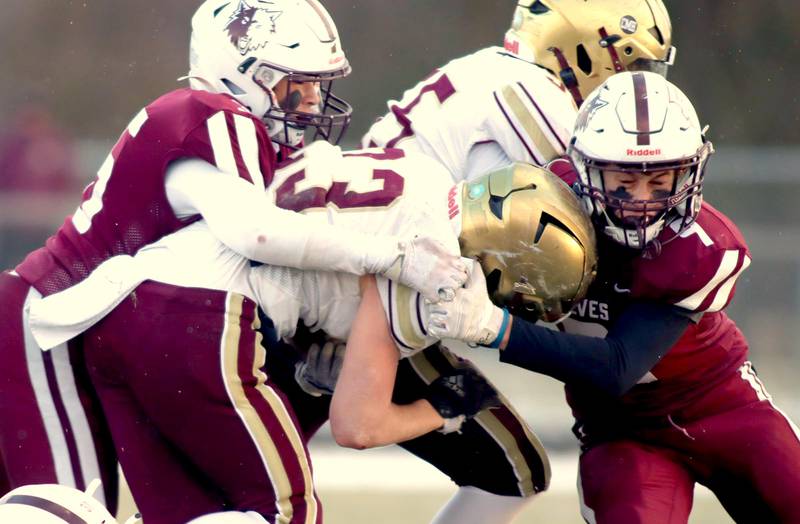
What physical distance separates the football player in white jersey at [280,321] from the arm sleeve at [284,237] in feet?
0.20

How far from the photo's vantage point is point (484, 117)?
3559mm

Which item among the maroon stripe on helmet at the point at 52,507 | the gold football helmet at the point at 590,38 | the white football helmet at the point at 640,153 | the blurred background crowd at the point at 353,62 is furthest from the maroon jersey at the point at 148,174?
the blurred background crowd at the point at 353,62

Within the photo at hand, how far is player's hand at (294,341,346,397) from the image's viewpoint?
3.13 meters

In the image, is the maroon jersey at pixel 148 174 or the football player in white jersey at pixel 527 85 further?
the football player in white jersey at pixel 527 85

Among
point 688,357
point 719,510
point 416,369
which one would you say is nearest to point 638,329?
point 688,357

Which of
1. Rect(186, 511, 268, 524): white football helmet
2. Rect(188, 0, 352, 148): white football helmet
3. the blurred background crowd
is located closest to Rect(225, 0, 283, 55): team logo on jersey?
Rect(188, 0, 352, 148): white football helmet

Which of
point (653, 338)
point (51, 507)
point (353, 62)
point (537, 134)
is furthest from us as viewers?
point (353, 62)

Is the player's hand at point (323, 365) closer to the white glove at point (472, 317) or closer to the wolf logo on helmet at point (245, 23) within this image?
the white glove at point (472, 317)

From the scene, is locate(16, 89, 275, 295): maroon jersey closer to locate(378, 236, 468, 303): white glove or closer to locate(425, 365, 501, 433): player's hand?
locate(378, 236, 468, 303): white glove

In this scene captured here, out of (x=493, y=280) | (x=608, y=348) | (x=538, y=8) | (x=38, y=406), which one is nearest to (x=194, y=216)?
(x=38, y=406)

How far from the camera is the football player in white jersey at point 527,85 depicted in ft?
11.5

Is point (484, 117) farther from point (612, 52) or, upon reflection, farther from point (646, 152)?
point (646, 152)

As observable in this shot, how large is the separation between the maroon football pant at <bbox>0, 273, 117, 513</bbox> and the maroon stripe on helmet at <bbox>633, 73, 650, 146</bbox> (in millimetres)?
1286

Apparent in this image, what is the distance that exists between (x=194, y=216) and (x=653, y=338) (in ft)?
3.33
